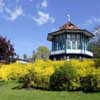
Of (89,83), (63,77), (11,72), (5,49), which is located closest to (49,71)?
(63,77)

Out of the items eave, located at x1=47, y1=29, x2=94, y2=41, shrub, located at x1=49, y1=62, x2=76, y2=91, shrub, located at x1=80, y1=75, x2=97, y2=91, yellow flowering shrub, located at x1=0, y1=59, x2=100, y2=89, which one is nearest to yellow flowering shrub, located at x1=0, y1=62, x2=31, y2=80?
yellow flowering shrub, located at x1=0, y1=59, x2=100, y2=89

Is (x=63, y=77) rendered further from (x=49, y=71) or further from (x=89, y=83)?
(x=49, y=71)

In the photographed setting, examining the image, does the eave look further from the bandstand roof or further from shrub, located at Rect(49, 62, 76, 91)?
shrub, located at Rect(49, 62, 76, 91)

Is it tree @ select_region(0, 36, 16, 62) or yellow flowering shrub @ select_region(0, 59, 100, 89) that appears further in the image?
tree @ select_region(0, 36, 16, 62)

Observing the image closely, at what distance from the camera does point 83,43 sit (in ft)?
122

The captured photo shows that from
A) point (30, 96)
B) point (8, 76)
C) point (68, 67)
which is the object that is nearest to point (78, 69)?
point (68, 67)

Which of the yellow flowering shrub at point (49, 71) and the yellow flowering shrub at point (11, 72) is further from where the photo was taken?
the yellow flowering shrub at point (11, 72)

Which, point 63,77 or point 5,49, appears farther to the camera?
point 5,49

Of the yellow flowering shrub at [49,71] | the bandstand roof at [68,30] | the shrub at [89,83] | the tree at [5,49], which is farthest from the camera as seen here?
the bandstand roof at [68,30]

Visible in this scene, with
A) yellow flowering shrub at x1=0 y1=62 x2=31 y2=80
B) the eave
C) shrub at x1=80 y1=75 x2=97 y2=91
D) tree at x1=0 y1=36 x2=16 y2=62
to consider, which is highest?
the eave

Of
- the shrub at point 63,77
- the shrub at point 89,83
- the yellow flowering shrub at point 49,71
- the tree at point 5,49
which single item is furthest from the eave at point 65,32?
the shrub at point 89,83

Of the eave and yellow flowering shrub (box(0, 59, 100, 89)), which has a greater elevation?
the eave

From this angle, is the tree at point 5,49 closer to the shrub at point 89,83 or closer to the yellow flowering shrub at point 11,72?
the yellow flowering shrub at point 11,72

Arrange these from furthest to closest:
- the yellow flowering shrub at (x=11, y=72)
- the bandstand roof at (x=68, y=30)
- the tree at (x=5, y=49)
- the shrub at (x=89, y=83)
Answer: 1. the bandstand roof at (x=68, y=30)
2. the tree at (x=5, y=49)
3. the yellow flowering shrub at (x=11, y=72)
4. the shrub at (x=89, y=83)
